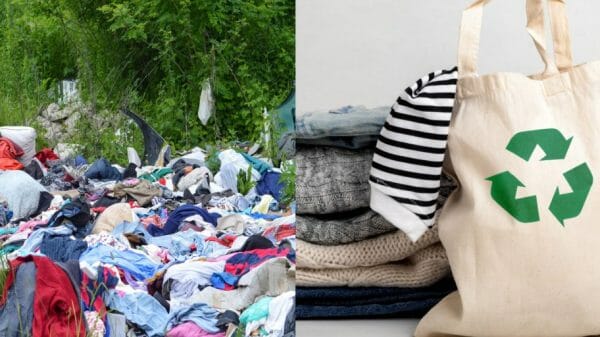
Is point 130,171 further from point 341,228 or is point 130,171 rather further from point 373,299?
point 373,299

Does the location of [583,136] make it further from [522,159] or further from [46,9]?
[46,9]

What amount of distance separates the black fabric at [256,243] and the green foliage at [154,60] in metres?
0.23

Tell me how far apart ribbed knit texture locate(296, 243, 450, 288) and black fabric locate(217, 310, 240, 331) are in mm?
246

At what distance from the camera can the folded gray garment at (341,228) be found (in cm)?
190

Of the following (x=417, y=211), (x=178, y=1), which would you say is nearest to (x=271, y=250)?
(x=417, y=211)

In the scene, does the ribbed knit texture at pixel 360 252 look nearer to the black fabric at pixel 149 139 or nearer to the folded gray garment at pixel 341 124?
the folded gray garment at pixel 341 124

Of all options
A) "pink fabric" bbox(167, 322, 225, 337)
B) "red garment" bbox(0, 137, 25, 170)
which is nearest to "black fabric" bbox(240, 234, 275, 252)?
"pink fabric" bbox(167, 322, 225, 337)

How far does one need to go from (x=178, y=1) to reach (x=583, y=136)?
0.94 m

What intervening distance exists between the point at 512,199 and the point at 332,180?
45 cm

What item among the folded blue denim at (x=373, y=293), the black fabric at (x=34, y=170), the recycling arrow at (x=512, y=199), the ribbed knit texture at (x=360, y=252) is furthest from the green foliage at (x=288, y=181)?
the black fabric at (x=34, y=170)

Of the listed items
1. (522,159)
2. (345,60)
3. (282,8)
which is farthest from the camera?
(345,60)

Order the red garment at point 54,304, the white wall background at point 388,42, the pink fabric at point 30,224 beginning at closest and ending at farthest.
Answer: the red garment at point 54,304 < the pink fabric at point 30,224 < the white wall background at point 388,42

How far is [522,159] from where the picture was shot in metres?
1.70

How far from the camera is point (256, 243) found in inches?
71.2
